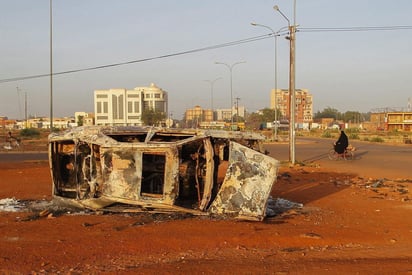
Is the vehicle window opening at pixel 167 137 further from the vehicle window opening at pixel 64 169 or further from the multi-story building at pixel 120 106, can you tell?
the multi-story building at pixel 120 106

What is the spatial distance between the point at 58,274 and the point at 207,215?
4.04 m

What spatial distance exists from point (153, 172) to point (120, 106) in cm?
9954

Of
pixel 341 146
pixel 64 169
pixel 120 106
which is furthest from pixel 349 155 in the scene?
→ pixel 120 106

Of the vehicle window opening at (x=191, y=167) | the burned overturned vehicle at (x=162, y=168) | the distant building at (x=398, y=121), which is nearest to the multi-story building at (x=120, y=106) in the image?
the distant building at (x=398, y=121)

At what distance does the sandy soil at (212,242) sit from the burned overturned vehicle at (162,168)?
35cm

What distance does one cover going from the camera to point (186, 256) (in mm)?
6547

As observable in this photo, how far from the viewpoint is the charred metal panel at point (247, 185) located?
880 centimetres

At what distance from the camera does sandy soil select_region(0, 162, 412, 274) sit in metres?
5.99

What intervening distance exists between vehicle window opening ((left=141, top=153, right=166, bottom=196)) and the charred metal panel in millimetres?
1923

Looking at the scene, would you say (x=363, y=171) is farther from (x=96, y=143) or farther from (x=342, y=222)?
(x=96, y=143)

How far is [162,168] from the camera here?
10250mm

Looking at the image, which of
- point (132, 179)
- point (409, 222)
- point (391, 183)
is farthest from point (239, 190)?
point (391, 183)

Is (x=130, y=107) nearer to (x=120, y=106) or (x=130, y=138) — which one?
(x=120, y=106)

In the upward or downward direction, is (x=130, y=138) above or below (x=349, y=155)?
above
